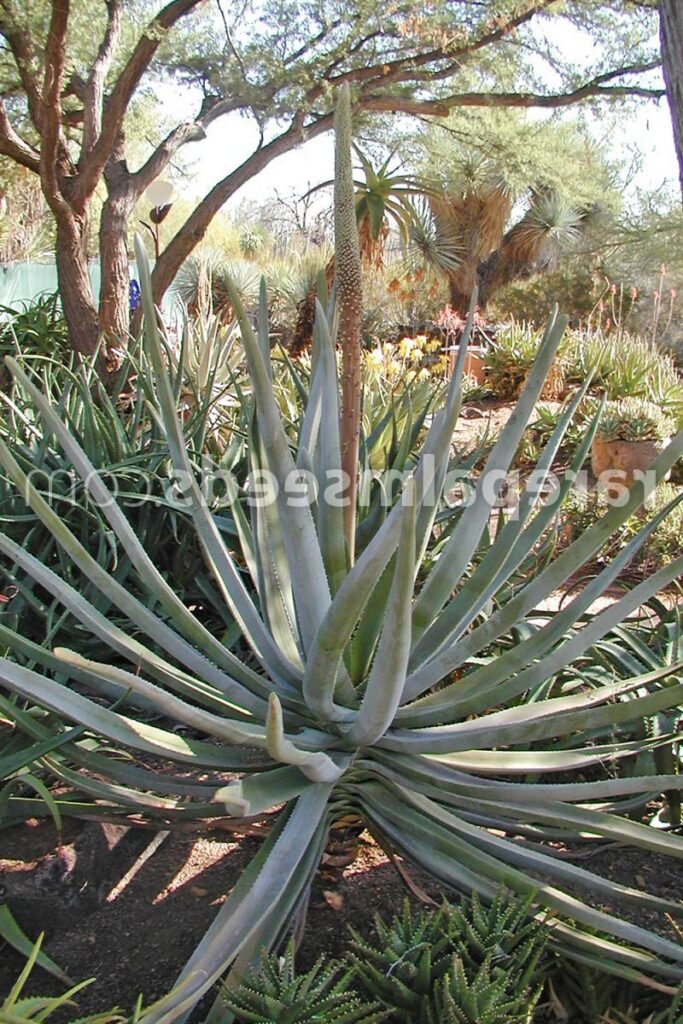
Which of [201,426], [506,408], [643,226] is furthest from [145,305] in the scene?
[643,226]

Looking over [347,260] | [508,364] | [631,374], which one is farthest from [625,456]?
[347,260]

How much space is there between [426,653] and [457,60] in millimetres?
9161

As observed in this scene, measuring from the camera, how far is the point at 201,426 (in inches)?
141

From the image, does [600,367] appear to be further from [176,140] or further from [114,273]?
[176,140]

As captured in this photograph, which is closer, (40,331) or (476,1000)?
(476,1000)

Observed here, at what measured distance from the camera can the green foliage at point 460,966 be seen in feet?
4.45

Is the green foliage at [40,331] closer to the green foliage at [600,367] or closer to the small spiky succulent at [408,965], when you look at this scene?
the green foliage at [600,367]

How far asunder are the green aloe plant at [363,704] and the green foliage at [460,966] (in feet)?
0.31

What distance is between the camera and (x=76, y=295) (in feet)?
27.2

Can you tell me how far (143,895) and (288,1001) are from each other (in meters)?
0.73

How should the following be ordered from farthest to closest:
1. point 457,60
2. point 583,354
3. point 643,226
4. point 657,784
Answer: point 643,226 → point 583,354 → point 457,60 → point 657,784

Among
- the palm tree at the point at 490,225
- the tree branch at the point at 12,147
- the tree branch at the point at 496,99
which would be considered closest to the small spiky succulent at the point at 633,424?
the tree branch at the point at 496,99

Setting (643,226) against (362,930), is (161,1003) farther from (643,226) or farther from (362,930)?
(643,226)

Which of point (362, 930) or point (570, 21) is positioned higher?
point (570, 21)
